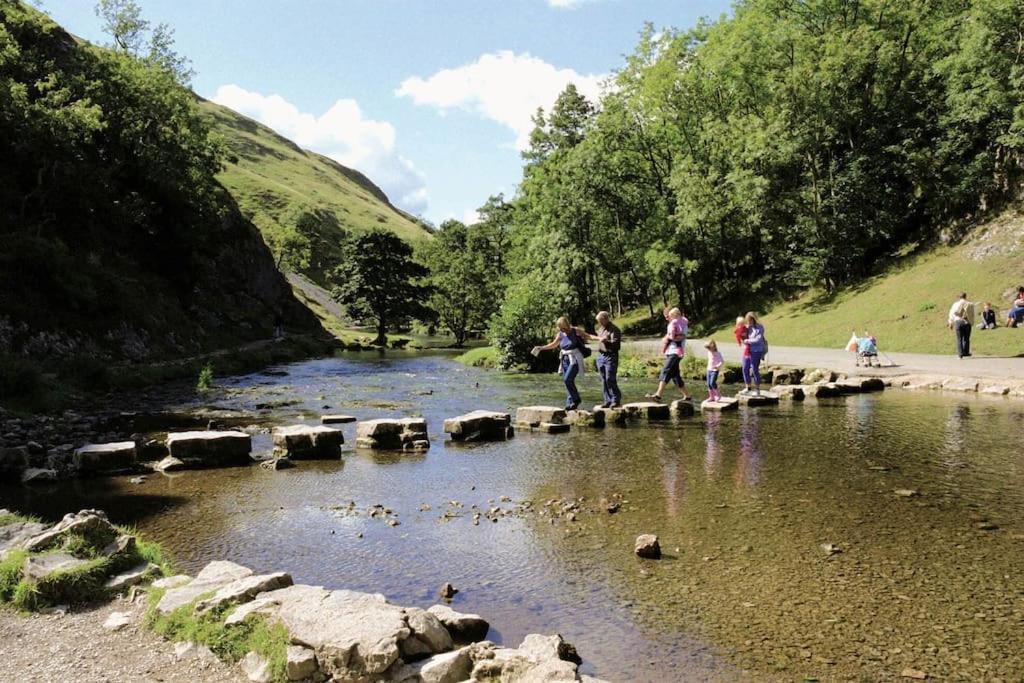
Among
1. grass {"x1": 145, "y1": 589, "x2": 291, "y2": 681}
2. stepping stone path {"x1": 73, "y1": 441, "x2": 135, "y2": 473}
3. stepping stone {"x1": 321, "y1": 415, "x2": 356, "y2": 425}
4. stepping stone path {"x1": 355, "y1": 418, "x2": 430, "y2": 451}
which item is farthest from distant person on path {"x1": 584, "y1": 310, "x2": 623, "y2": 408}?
grass {"x1": 145, "y1": 589, "x2": 291, "y2": 681}

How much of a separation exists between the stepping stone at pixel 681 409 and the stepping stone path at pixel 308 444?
32.4ft

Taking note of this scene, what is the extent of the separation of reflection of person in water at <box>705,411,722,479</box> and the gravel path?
995cm

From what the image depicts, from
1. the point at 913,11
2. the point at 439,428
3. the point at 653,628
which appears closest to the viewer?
the point at 653,628

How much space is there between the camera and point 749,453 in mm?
13586

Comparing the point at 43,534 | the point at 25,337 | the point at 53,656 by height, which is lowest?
the point at 53,656

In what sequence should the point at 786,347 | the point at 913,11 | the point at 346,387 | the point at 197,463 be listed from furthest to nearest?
the point at 913,11
the point at 786,347
the point at 346,387
the point at 197,463

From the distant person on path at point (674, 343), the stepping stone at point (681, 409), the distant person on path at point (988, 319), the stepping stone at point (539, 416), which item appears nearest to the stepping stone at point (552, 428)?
the stepping stone at point (539, 416)

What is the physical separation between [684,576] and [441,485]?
5517 millimetres

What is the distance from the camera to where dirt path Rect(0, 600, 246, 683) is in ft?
17.0

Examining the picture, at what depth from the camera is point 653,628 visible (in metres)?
5.98

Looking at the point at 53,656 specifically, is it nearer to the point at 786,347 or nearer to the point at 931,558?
the point at 931,558

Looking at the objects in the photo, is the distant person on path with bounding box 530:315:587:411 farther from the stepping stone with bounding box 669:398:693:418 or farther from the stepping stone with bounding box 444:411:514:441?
the stepping stone with bounding box 444:411:514:441

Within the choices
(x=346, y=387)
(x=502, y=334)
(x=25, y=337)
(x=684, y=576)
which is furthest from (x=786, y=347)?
(x=25, y=337)

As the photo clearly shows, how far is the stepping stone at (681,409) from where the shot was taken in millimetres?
19125
